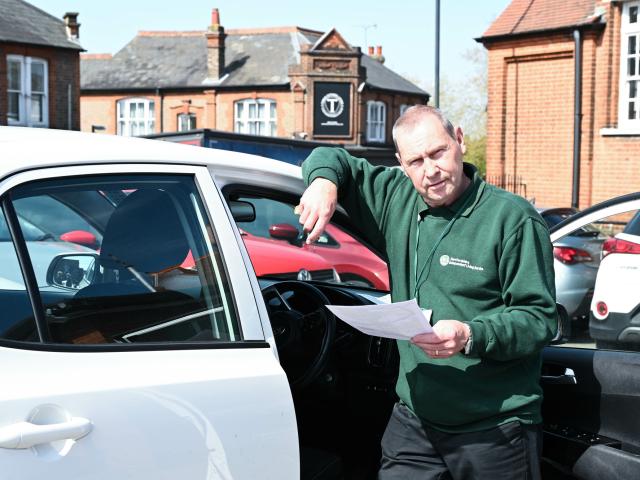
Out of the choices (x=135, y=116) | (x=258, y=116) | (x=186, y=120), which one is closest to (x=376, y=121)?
(x=258, y=116)

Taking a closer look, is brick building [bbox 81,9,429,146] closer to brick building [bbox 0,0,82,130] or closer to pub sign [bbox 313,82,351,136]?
pub sign [bbox 313,82,351,136]

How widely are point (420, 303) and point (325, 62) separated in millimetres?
45969

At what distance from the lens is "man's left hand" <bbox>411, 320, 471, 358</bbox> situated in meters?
2.29

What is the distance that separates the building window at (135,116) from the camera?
168 ft

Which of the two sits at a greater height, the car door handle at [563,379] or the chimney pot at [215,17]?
the chimney pot at [215,17]

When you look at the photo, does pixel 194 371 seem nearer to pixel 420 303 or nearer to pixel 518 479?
pixel 420 303

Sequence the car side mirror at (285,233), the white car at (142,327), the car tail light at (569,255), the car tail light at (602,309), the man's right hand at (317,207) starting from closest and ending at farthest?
the white car at (142,327), the man's right hand at (317,207), the car tail light at (602,309), the car side mirror at (285,233), the car tail light at (569,255)

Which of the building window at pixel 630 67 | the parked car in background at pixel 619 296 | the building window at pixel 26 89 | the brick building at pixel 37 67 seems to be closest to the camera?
the parked car in background at pixel 619 296

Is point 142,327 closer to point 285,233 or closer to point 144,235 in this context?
point 144,235

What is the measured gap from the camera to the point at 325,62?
47531 mm

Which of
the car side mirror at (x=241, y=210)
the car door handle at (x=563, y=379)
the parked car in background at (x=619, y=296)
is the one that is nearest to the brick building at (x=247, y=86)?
the parked car in background at (x=619, y=296)

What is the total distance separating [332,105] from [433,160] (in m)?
45.7

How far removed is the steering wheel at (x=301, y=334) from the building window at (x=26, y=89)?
3072 cm

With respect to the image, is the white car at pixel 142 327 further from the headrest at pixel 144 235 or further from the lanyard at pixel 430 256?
the lanyard at pixel 430 256
